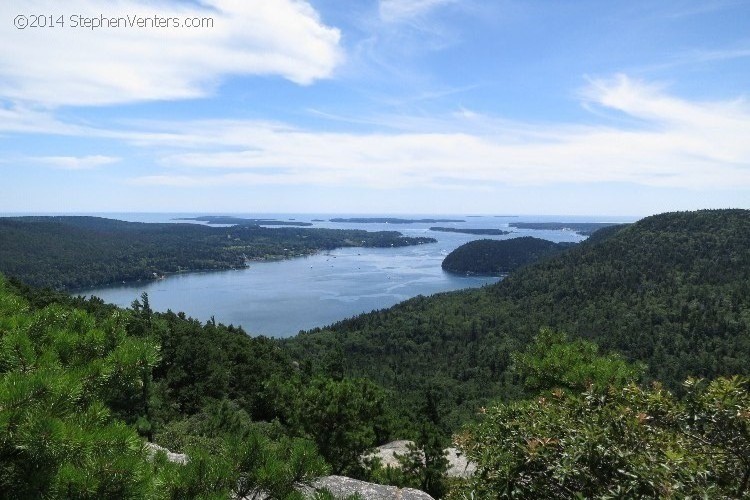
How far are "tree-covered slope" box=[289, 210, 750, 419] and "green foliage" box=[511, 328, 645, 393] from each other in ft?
123

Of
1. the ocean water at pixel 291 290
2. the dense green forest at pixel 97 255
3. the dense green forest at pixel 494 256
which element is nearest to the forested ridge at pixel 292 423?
the ocean water at pixel 291 290

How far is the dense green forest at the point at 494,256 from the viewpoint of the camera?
155625 mm

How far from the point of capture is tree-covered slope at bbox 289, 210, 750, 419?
197ft

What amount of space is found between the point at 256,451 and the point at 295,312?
87051 mm

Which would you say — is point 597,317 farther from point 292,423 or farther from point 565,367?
point 565,367

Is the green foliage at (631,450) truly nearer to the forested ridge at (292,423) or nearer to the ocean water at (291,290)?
the forested ridge at (292,423)

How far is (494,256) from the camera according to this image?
A: 6348 inches

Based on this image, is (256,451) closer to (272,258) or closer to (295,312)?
(295,312)

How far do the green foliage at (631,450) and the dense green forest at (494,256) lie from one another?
150m

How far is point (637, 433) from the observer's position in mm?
4289

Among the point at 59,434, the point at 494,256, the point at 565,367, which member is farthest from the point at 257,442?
the point at 494,256

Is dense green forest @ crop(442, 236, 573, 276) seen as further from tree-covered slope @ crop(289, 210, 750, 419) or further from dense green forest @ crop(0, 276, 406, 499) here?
dense green forest @ crop(0, 276, 406, 499)

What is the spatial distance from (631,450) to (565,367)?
460cm

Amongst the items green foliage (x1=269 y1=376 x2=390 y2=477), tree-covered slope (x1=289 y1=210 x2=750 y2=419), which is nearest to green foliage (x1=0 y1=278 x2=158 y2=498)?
green foliage (x1=269 y1=376 x2=390 y2=477)
